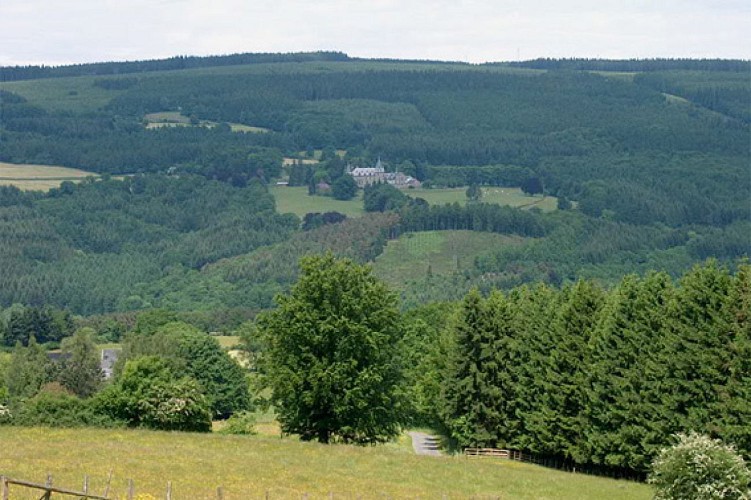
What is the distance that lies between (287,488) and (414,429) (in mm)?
70489

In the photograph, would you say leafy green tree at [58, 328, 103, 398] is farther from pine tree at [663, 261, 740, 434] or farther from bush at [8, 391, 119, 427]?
pine tree at [663, 261, 740, 434]

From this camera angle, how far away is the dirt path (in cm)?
10900

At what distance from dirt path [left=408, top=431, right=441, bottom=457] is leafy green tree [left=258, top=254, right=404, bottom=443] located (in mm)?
12796

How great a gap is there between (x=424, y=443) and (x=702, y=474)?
51237 mm

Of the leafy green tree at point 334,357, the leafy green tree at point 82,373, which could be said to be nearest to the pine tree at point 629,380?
the leafy green tree at point 334,357

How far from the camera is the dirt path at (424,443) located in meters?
109

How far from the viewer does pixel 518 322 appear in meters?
102

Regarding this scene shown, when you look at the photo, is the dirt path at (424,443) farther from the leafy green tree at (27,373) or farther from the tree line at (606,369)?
the leafy green tree at (27,373)

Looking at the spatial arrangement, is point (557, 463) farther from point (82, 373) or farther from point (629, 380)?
point (82, 373)

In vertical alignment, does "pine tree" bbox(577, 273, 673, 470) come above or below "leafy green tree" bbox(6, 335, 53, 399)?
above

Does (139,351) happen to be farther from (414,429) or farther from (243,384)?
(414,429)

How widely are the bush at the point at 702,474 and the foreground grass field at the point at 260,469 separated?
22.3 feet

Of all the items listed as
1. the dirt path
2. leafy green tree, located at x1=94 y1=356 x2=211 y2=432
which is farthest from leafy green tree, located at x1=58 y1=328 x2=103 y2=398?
leafy green tree, located at x1=94 y1=356 x2=211 y2=432

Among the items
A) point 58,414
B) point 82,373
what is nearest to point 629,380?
point 58,414
